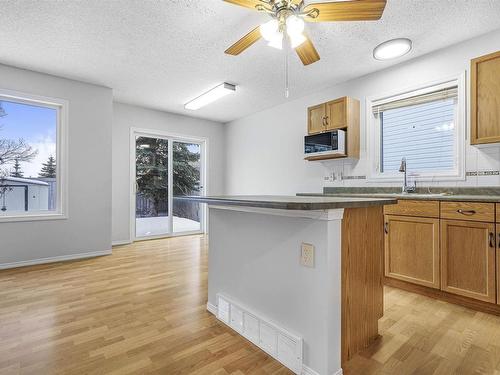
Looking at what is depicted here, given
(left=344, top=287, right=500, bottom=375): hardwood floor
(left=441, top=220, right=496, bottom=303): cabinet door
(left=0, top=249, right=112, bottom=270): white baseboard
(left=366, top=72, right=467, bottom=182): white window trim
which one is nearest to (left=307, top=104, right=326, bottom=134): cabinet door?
(left=366, top=72, right=467, bottom=182): white window trim

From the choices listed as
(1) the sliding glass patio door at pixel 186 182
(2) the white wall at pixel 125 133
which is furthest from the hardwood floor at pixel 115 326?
(1) the sliding glass patio door at pixel 186 182

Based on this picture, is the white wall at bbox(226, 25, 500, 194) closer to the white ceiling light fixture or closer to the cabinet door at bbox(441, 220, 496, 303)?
the white ceiling light fixture

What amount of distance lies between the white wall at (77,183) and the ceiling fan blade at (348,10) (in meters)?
3.46

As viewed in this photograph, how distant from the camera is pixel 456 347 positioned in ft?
5.60

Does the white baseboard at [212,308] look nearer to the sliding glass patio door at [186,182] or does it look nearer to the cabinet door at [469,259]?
the cabinet door at [469,259]

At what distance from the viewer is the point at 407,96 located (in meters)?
3.26

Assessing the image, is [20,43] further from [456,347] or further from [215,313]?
[456,347]

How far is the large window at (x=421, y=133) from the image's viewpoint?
9.53 feet

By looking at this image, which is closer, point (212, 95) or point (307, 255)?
point (307, 255)

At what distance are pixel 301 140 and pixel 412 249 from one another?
2.58 m

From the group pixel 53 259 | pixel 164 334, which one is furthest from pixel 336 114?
pixel 53 259

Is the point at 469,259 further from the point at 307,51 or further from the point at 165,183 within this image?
the point at 165,183

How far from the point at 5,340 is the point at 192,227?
4231mm

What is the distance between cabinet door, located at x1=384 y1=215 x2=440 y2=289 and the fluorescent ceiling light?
282 cm
